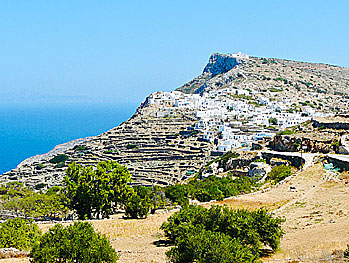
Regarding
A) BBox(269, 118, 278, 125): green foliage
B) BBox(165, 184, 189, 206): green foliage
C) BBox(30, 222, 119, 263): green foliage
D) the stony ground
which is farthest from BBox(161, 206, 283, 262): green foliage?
Answer: BBox(269, 118, 278, 125): green foliage

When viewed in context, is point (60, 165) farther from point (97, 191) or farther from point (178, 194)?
point (97, 191)

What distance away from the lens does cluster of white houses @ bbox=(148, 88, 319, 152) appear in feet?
196

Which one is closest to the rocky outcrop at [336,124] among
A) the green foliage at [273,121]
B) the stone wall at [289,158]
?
the stone wall at [289,158]

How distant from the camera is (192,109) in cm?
8056

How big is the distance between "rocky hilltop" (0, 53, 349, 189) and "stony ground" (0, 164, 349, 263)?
2319 cm

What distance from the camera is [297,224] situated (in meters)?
17.4

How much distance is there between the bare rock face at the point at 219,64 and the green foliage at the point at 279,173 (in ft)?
331

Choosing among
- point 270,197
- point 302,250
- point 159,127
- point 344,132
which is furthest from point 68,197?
point 159,127

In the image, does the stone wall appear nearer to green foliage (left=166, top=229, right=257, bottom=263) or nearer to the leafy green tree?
the leafy green tree

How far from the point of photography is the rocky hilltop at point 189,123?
53.8 meters

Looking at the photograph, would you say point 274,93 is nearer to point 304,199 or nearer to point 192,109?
point 192,109

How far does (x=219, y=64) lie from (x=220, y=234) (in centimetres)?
13379

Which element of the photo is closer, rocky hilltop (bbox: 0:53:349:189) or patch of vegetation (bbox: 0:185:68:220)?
patch of vegetation (bbox: 0:185:68:220)

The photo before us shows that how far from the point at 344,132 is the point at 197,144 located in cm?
2416
